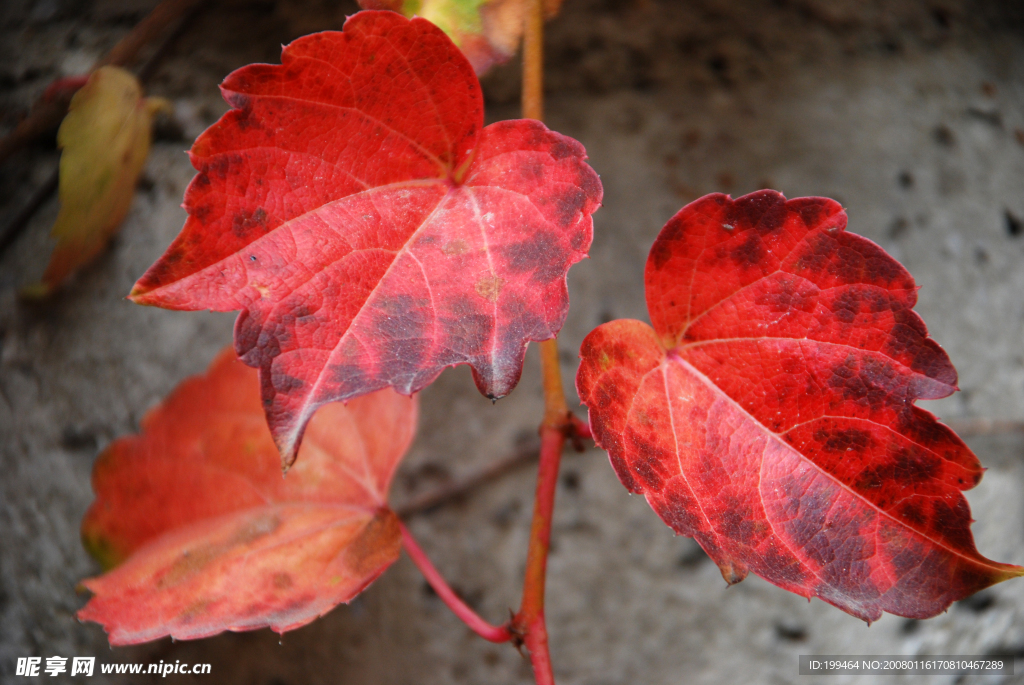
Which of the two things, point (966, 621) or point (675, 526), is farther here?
point (966, 621)

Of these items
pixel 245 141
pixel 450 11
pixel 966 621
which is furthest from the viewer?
pixel 966 621

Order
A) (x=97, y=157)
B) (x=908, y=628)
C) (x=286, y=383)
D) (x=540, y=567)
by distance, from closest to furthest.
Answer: (x=286, y=383) → (x=540, y=567) → (x=97, y=157) → (x=908, y=628)

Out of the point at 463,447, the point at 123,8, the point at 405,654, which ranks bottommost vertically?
the point at 405,654


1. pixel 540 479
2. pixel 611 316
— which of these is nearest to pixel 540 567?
pixel 540 479

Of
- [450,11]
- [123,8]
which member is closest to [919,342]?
[450,11]

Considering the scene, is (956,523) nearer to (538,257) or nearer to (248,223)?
(538,257)

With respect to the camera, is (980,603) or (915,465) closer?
(915,465)

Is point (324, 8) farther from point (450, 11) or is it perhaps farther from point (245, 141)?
point (245, 141)

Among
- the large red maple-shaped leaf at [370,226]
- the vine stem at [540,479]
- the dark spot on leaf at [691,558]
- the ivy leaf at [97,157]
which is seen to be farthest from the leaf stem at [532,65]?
the dark spot on leaf at [691,558]
